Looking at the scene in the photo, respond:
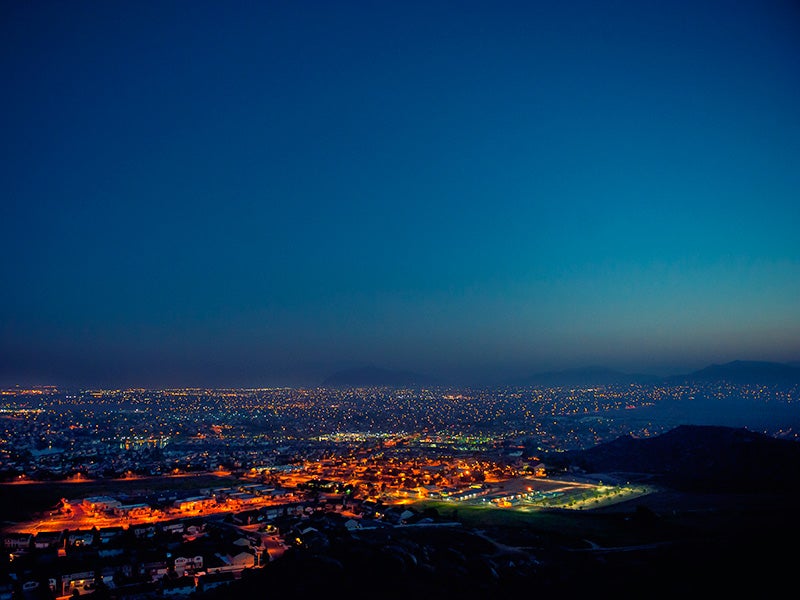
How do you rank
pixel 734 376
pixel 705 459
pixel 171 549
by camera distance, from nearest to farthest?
1. pixel 171 549
2. pixel 705 459
3. pixel 734 376

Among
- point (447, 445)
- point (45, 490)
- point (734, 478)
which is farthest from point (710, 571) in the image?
point (447, 445)

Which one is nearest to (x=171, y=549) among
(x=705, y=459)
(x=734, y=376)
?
(x=705, y=459)

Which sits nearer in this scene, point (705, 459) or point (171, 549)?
point (171, 549)

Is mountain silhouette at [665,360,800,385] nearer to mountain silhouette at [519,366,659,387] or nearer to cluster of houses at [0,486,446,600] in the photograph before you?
mountain silhouette at [519,366,659,387]

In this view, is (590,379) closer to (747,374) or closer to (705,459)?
(747,374)

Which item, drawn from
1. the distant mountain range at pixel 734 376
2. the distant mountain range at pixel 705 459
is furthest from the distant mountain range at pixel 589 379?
the distant mountain range at pixel 705 459

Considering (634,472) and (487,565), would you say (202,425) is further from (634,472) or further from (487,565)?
(487,565)

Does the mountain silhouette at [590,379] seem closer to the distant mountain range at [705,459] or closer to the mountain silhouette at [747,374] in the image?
the mountain silhouette at [747,374]

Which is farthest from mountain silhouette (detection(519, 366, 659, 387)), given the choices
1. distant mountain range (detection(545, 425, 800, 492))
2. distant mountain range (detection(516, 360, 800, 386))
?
distant mountain range (detection(545, 425, 800, 492))
